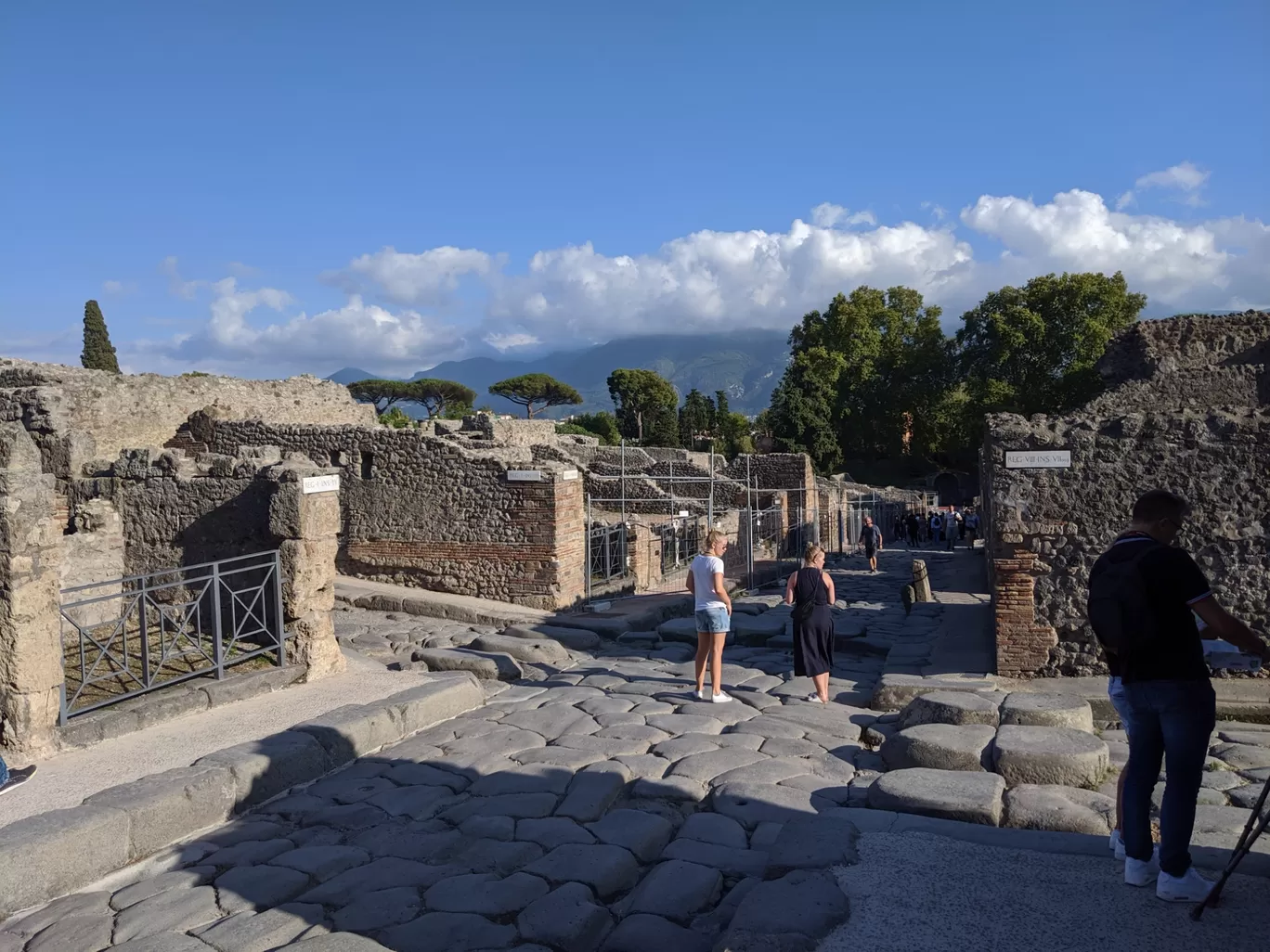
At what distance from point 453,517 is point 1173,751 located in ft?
39.7

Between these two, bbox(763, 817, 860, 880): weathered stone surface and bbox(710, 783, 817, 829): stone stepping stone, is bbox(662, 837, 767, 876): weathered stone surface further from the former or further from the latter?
bbox(710, 783, 817, 829): stone stepping stone

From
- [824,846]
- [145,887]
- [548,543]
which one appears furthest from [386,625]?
[824,846]


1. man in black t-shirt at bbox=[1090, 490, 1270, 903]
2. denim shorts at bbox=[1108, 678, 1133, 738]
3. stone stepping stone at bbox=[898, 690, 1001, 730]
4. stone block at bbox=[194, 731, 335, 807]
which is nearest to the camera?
man in black t-shirt at bbox=[1090, 490, 1270, 903]

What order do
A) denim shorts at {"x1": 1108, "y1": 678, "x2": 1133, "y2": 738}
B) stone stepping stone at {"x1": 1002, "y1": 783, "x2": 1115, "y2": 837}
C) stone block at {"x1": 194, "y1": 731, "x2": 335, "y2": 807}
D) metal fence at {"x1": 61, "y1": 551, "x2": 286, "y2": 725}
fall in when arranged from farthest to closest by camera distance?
metal fence at {"x1": 61, "y1": 551, "x2": 286, "y2": 725} → stone block at {"x1": 194, "y1": 731, "x2": 335, "y2": 807} → stone stepping stone at {"x1": 1002, "y1": 783, "x2": 1115, "y2": 837} → denim shorts at {"x1": 1108, "y1": 678, "x2": 1133, "y2": 738}

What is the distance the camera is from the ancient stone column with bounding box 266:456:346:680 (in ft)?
28.6

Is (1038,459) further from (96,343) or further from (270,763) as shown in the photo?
(96,343)

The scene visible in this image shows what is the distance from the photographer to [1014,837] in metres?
4.45

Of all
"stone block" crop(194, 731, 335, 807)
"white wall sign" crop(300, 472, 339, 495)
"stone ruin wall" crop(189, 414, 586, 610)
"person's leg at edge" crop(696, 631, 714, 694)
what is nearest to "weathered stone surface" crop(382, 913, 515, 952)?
"stone block" crop(194, 731, 335, 807)

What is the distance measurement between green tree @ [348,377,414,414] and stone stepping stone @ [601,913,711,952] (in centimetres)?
6764

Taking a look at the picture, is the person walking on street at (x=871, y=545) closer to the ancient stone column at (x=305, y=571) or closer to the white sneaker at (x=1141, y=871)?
the ancient stone column at (x=305, y=571)

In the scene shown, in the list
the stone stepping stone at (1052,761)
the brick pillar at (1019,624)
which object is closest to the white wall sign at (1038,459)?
the brick pillar at (1019,624)

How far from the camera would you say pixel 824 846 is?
171 inches

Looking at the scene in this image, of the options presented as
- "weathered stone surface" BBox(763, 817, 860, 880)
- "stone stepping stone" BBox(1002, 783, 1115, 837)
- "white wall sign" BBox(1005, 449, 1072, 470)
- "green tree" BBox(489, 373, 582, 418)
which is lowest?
"stone stepping stone" BBox(1002, 783, 1115, 837)

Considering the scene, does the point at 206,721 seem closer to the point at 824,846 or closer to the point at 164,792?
the point at 164,792
